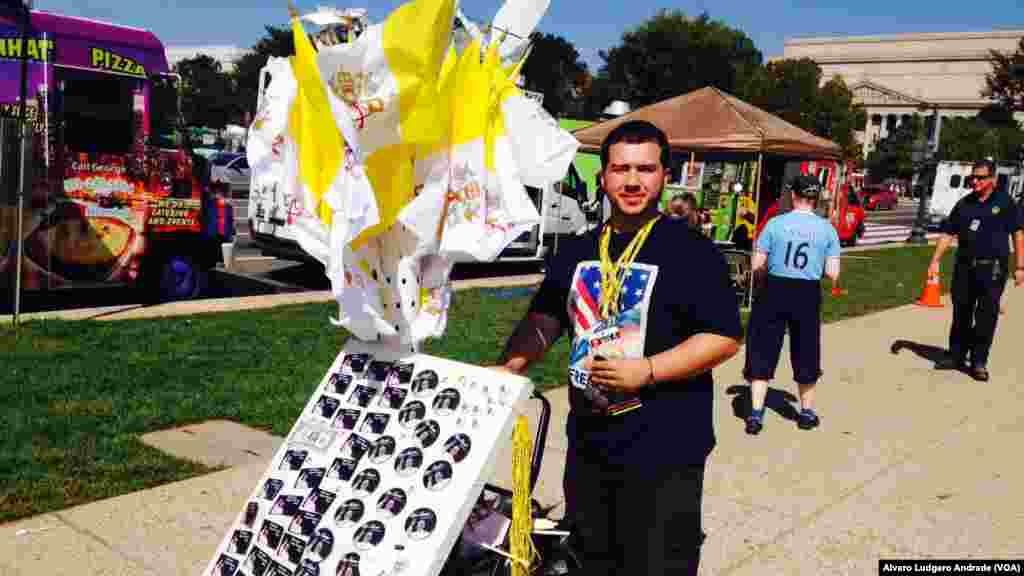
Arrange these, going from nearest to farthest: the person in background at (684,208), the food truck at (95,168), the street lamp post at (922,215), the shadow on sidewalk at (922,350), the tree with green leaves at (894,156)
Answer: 1. the food truck at (95,168)
2. the shadow on sidewalk at (922,350)
3. the person in background at (684,208)
4. the street lamp post at (922,215)
5. the tree with green leaves at (894,156)

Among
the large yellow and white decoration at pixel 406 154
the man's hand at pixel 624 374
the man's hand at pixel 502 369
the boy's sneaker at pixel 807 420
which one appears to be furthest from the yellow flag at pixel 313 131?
the boy's sneaker at pixel 807 420

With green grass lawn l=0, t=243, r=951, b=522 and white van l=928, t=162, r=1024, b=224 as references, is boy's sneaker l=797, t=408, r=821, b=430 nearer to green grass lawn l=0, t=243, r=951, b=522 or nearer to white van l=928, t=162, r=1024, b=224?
green grass lawn l=0, t=243, r=951, b=522

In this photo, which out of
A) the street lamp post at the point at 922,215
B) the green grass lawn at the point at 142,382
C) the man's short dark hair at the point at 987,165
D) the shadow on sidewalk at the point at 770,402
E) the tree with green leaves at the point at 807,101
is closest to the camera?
the green grass lawn at the point at 142,382

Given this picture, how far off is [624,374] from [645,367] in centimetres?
6

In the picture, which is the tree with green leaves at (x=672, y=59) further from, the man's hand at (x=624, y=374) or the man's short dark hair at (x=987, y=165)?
the man's hand at (x=624, y=374)

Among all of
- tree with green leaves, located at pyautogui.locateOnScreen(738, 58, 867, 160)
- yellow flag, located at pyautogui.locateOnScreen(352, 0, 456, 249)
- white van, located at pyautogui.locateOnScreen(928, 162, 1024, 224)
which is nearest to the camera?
yellow flag, located at pyautogui.locateOnScreen(352, 0, 456, 249)

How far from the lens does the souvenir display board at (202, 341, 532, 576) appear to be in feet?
7.77

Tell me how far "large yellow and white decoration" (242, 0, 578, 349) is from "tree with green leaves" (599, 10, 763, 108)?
65.7m

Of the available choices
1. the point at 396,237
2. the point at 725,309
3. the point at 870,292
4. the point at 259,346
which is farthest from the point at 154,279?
the point at 870,292

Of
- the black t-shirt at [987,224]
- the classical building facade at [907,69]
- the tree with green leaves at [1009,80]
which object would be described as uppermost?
the classical building facade at [907,69]

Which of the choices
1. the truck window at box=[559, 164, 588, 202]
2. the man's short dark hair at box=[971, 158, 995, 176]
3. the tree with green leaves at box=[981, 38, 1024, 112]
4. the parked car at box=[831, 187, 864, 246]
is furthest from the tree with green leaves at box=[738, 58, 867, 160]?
the man's short dark hair at box=[971, 158, 995, 176]

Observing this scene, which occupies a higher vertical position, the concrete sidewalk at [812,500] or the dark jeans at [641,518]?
the dark jeans at [641,518]

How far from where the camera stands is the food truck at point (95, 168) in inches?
328

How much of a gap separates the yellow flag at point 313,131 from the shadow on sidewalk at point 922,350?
8.07 m
